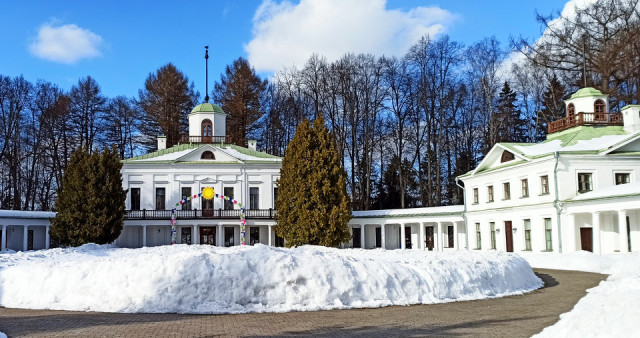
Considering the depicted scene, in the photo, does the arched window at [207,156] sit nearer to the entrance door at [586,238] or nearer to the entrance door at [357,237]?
the entrance door at [357,237]

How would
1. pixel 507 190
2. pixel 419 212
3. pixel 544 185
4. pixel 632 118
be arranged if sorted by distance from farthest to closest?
pixel 419 212 < pixel 507 190 < pixel 632 118 < pixel 544 185

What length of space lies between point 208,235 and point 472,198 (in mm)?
19514

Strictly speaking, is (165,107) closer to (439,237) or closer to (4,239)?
(4,239)

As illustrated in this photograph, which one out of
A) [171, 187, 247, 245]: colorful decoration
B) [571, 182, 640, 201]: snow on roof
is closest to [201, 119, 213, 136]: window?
[171, 187, 247, 245]: colorful decoration

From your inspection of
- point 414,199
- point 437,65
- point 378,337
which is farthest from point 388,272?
point 414,199

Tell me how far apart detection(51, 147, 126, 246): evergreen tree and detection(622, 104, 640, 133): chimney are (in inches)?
1193

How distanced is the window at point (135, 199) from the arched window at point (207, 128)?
768 centimetres

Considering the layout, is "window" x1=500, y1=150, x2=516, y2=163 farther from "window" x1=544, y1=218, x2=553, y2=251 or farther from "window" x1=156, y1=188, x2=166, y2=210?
"window" x1=156, y1=188, x2=166, y2=210

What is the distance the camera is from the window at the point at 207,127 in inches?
1880

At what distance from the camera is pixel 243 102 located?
179 feet

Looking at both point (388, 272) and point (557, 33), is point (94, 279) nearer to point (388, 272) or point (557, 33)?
point (388, 272)

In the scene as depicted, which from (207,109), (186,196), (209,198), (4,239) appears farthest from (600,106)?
(4,239)

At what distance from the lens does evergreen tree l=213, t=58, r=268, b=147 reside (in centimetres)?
5431

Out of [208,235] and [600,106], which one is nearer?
[600,106]
